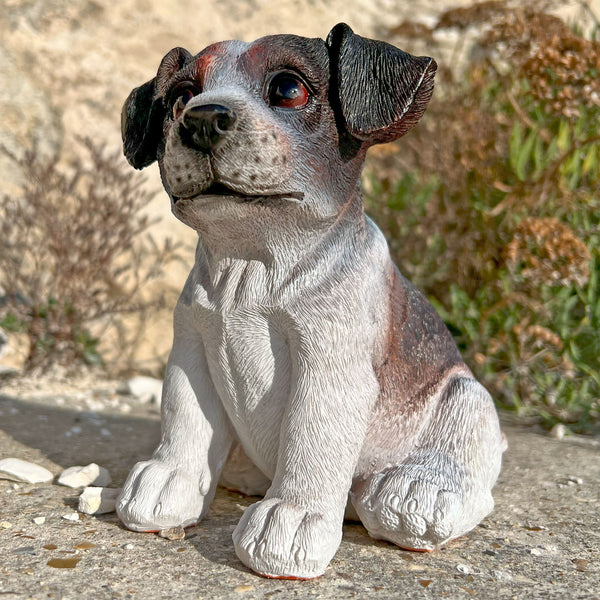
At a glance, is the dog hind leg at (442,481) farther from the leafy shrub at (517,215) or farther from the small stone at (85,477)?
the leafy shrub at (517,215)

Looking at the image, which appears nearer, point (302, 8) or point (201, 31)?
point (201, 31)

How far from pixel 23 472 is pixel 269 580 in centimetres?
100

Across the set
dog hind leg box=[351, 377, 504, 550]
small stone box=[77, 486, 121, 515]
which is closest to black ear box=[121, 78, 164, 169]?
small stone box=[77, 486, 121, 515]

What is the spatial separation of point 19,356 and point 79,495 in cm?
220

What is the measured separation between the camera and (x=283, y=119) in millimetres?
1676

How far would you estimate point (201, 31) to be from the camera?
510 cm

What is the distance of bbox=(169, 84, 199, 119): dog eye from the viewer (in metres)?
1.78

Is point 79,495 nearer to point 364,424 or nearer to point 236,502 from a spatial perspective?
point 236,502

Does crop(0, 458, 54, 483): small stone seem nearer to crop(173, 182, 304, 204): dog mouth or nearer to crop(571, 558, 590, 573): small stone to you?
crop(173, 182, 304, 204): dog mouth

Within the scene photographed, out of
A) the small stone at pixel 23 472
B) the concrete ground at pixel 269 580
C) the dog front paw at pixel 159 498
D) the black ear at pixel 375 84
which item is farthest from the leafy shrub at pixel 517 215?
the small stone at pixel 23 472

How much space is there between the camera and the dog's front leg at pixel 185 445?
1.93 m

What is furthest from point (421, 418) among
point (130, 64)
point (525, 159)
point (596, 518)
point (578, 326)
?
point (130, 64)

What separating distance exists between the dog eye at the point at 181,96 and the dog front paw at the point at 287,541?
0.98m

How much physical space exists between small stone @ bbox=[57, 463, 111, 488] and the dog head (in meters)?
0.98
